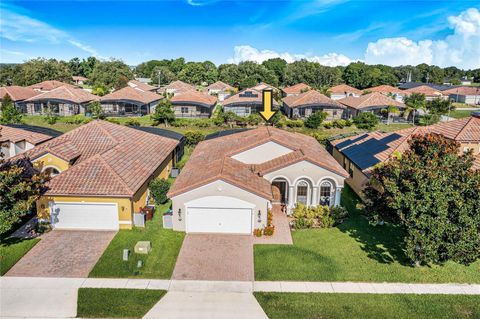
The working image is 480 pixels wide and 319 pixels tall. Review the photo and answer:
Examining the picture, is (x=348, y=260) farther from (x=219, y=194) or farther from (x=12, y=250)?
(x=12, y=250)

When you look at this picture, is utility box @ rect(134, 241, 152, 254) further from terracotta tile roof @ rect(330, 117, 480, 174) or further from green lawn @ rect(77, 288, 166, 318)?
terracotta tile roof @ rect(330, 117, 480, 174)

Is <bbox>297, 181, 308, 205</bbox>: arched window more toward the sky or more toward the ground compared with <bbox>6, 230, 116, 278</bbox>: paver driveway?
more toward the sky

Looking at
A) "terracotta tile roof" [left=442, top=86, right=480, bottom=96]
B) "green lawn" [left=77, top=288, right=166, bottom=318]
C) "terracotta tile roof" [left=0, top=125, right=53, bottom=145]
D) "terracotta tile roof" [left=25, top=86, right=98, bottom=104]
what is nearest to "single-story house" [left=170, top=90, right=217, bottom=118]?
"terracotta tile roof" [left=25, top=86, right=98, bottom=104]

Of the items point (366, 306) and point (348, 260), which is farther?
point (348, 260)

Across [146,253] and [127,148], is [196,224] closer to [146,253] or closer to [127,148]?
[146,253]

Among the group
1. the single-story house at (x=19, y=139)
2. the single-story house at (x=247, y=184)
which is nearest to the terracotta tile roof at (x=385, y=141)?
the single-story house at (x=247, y=184)

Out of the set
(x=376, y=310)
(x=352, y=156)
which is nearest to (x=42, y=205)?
(x=376, y=310)

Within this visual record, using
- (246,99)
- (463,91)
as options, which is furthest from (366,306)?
(463,91)
